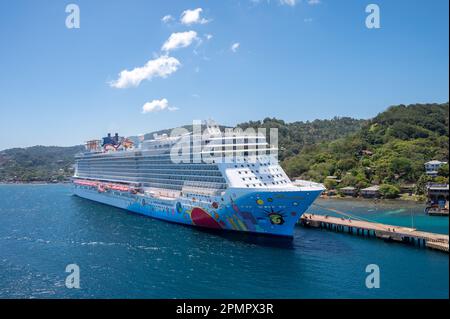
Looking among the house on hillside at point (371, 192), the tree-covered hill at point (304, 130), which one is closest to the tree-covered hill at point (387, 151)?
the house on hillside at point (371, 192)

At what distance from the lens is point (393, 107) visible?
344 ft

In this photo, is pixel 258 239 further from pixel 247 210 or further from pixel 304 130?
pixel 304 130

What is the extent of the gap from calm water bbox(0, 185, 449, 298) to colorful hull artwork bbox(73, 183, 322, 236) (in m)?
1.14

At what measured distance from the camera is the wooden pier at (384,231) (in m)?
28.3

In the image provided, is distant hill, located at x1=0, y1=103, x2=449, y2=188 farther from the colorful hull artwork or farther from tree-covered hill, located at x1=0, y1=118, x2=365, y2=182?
the colorful hull artwork

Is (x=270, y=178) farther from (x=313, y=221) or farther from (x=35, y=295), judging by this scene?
(x=35, y=295)

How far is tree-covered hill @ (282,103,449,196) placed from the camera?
67.8 metres

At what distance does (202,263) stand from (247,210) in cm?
661

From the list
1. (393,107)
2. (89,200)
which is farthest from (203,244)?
(393,107)

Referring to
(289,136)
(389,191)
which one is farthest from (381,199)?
(289,136)

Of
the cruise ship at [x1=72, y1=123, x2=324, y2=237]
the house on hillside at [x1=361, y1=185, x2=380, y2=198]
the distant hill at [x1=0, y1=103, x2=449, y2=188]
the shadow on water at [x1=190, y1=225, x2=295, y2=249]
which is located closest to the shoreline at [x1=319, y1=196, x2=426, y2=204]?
the house on hillside at [x1=361, y1=185, x2=380, y2=198]

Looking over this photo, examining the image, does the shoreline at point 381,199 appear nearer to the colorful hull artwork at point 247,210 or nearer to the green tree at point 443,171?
the green tree at point 443,171

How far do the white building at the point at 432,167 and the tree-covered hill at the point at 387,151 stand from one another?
106 centimetres
